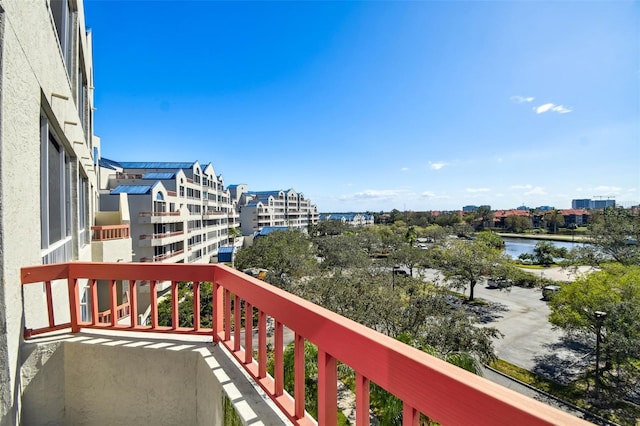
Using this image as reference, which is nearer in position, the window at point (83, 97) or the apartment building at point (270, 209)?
the window at point (83, 97)

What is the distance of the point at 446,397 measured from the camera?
Answer: 0.85 meters

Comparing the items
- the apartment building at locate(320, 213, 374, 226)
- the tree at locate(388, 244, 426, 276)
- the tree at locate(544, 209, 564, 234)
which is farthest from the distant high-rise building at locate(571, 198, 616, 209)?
the tree at locate(388, 244, 426, 276)

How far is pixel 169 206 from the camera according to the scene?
21.8m

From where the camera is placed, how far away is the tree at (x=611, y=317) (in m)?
8.88

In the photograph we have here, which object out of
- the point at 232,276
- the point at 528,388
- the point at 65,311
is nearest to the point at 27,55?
the point at 232,276

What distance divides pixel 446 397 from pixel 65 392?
113 inches

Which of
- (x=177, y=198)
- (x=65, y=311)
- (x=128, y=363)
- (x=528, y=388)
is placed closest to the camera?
(x=128, y=363)

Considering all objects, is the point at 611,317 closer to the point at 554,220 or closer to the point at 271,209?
the point at 271,209

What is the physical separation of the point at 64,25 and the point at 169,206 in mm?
19087

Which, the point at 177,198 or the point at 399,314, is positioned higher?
the point at 177,198

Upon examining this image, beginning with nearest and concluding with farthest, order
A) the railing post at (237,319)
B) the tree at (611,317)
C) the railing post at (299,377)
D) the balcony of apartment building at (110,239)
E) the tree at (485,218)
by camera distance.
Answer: the railing post at (299,377), the railing post at (237,319), the balcony of apartment building at (110,239), the tree at (611,317), the tree at (485,218)

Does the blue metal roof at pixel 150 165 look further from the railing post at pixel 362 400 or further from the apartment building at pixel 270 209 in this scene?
the railing post at pixel 362 400

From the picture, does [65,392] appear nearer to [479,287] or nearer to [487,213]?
[479,287]

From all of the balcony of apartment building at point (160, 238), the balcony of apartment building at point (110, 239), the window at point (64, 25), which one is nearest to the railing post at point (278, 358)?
the window at point (64, 25)
